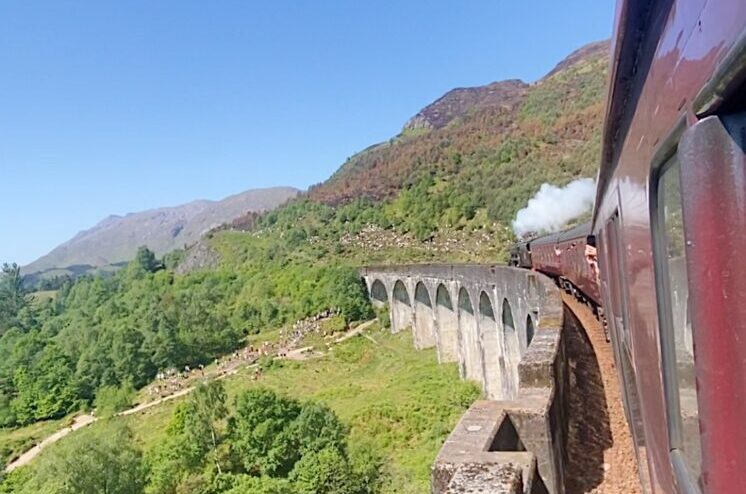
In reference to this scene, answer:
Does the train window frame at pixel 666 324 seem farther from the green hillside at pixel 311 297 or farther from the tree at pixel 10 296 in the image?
the tree at pixel 10 296

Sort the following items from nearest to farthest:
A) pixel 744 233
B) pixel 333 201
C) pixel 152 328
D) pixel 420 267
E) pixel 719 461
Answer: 1. pixel 744 233
2. pixel 719 461
3. pixel 420 267
4. pixel 152 328
5. pixel 333 201

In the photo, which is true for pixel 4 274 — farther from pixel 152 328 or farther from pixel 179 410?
pixel 179 410

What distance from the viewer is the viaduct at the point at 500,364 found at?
2.76 meters

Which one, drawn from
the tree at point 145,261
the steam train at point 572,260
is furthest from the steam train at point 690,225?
the tree at point 145,261

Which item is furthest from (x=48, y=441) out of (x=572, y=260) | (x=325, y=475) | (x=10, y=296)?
(x=10, y=296)

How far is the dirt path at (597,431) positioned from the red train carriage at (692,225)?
212 cm

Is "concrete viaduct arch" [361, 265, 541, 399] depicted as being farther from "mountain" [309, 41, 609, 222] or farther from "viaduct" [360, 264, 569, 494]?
"mountain" [309, 41, 609, 222]

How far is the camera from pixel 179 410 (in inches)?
1006

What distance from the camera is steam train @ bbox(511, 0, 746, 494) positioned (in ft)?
3.47

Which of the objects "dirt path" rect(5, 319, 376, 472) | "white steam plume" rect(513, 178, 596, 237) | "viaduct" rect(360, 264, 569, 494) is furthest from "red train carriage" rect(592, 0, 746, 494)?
"white steam plume" rect(513, 178, 596, 237)

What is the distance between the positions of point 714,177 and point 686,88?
325 millimetres

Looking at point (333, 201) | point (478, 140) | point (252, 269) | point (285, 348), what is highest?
point (478, 140)

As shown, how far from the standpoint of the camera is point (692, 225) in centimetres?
119

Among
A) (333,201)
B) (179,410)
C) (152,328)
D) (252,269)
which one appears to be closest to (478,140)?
(333,201)
